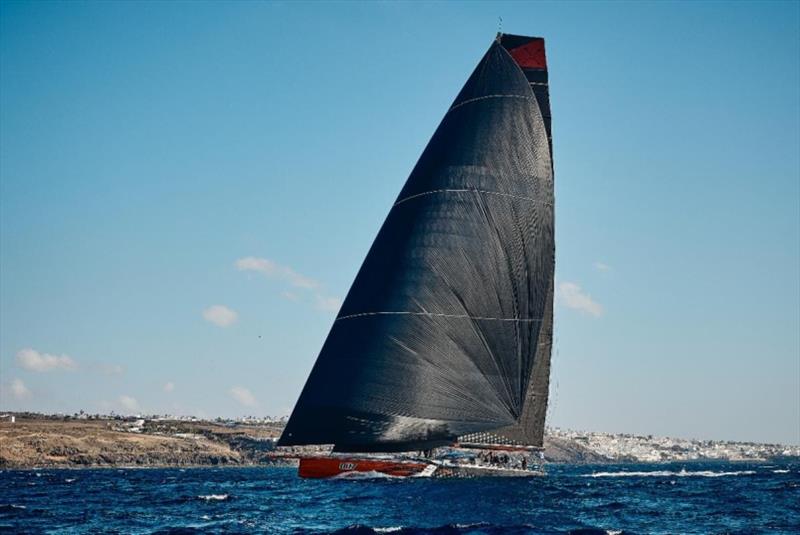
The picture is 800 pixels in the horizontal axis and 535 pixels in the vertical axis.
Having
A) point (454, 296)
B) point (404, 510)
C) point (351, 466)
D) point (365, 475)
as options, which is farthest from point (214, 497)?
point (454, 296)

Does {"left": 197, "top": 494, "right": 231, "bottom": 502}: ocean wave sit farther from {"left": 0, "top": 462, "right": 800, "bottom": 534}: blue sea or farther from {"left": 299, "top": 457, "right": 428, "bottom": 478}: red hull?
{"left": 299, "top": 457, "right": 428, "bottom": 478}: red hull

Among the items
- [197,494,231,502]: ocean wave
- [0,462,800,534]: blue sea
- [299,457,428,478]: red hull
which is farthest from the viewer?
[299,457,428,478]: red hull

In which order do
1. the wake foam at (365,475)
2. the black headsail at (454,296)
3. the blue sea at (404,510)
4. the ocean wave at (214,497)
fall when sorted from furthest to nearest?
1. the wake foam at (365,475)
2. the ocean wave at (214,497)
3. the black headsail at (454,296)
4. the blue sea at (404,510)

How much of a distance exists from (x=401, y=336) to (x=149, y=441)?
106 metres

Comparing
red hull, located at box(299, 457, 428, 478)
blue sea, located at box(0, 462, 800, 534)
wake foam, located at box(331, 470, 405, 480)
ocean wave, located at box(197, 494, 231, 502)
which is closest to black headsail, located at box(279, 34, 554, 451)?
blue sea, located at box(0, 462, 800, 534)

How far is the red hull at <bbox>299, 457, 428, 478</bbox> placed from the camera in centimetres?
5878

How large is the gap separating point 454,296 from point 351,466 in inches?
608

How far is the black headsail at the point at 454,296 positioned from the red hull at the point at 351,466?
642 centimetres

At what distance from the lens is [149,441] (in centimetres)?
14688

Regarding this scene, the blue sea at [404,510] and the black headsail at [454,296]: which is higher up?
the black headsail at [454,296]

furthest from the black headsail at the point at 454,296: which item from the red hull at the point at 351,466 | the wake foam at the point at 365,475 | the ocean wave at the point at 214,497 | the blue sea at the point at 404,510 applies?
the wake foam at the point at 365,475

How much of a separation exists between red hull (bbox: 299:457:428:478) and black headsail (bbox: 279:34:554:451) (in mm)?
6416

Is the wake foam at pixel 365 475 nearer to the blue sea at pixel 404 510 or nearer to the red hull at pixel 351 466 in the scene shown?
the red hull at pixel 351 466

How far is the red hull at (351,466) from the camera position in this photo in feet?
193
